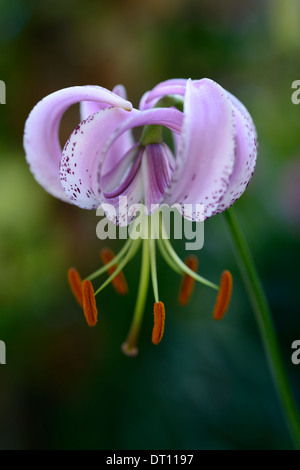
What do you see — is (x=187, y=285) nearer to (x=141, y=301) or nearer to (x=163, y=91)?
(x=141, y=301)

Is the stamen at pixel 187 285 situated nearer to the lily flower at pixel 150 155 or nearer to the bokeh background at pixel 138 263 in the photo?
the lily flower at pixel 150 155

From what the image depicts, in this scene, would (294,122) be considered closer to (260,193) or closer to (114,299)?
(260,193)

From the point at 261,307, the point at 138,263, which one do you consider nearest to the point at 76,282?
the point at 261,307

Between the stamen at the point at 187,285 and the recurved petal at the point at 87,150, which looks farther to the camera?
the stamen at the point at 187,285

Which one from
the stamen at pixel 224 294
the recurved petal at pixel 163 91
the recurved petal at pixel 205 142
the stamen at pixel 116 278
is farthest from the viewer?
the stamen at pixel 116 278

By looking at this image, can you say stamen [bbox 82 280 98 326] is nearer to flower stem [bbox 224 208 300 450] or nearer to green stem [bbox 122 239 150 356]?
green stem [bbox 122 239 150 356]

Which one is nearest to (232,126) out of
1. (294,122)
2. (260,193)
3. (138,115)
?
(138,115)

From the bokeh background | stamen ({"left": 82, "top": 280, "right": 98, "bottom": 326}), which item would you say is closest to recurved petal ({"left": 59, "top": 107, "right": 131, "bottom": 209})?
stamen ({"left": 82, "top": 280, "right": 98, "bottom": 326})

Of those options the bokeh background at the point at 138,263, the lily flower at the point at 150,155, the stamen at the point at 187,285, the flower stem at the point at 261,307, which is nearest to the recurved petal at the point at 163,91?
the lily flower at the point at 150,155
